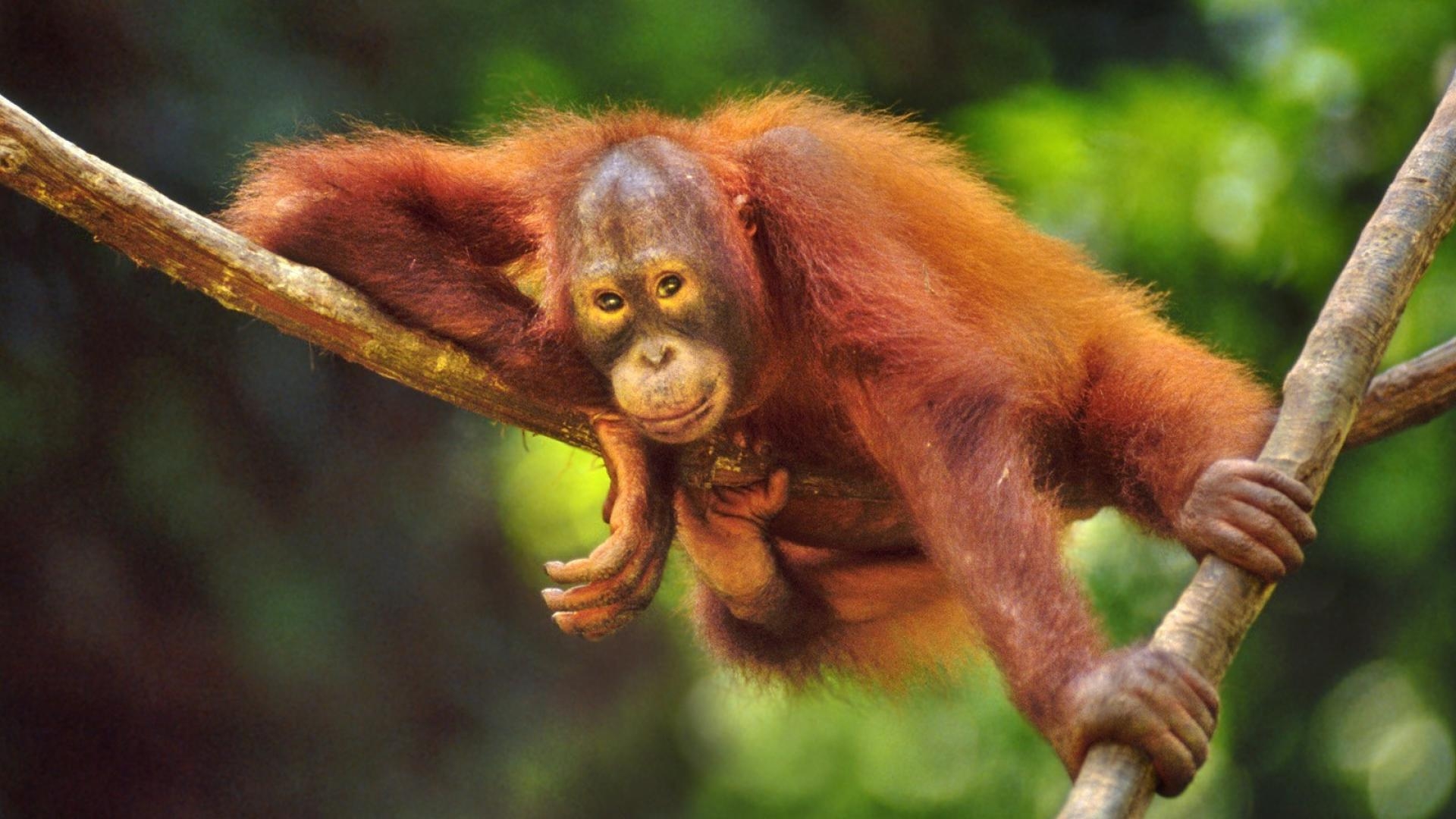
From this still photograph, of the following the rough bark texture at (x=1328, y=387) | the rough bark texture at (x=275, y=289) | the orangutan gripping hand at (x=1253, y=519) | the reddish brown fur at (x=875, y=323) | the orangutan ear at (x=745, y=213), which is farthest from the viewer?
the orangutan ear at (x=745, y=213)

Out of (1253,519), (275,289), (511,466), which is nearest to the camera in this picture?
(1253,519)

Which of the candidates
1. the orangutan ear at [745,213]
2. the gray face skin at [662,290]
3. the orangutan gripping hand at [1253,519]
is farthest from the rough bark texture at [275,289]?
the orangutan gripping hand at [1253,519]

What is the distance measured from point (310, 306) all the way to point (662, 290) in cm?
77

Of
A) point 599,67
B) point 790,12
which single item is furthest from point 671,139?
point 790,12

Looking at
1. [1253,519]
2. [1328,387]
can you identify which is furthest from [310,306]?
[1328,387]

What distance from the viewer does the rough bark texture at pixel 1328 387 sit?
8.43 ft

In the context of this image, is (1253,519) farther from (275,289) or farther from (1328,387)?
(275,289)

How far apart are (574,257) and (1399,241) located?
1.75 meters

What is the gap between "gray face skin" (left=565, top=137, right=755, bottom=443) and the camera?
132 inches

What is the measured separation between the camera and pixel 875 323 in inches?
132

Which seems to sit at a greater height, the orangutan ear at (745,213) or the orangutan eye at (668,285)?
the orangutan ear at (745,213)

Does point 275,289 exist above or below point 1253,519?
below

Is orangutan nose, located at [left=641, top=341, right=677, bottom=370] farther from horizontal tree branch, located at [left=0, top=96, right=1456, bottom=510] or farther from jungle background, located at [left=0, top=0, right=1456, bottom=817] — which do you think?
jungle background, located at [left=0, top=0, right=1456, bottom=817]

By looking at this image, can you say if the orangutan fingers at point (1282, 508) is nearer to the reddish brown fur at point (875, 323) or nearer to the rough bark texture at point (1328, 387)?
the rough bark texture at point (1328, 387)
